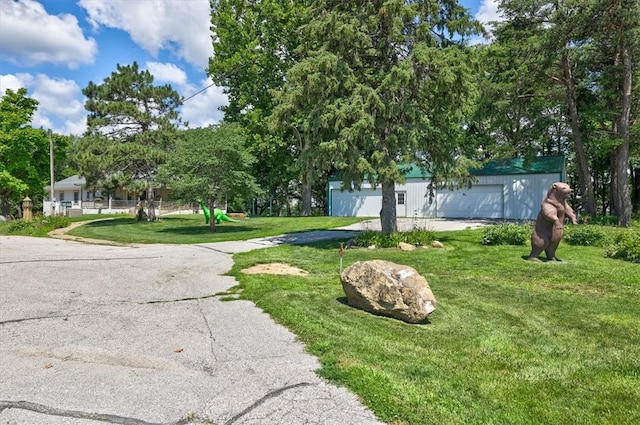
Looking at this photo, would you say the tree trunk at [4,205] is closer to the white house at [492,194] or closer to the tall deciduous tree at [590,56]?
the white house at [492,194]

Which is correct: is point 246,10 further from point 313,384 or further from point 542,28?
point 313,384

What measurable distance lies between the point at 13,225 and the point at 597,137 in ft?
99.9

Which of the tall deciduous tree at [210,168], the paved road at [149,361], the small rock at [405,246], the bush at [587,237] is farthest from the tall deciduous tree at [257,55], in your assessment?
the paved road at [149,361]

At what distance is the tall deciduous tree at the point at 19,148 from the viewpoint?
29391mm

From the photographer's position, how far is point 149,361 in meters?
4.43

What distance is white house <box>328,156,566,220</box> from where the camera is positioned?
25.8 m

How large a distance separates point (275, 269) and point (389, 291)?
463cm

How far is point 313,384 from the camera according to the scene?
3.91 m

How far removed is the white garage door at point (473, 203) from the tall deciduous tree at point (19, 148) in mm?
27598

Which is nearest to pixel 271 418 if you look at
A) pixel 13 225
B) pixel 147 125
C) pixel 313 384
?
pixel 313 384

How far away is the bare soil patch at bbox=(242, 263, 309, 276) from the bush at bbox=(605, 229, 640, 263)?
318 inches

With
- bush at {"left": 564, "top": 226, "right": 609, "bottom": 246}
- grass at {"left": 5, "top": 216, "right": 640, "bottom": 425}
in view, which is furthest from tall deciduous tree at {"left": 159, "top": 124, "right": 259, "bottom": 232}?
bush at {"left": 564, "top": 226, "right": 609, "bottom": 246}

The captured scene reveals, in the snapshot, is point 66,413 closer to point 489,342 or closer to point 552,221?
point 489,342

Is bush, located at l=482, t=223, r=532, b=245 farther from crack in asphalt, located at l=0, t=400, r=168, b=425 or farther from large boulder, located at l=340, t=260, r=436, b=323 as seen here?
crack in asphalt, located at l=0, t=400, r=168, b=425
